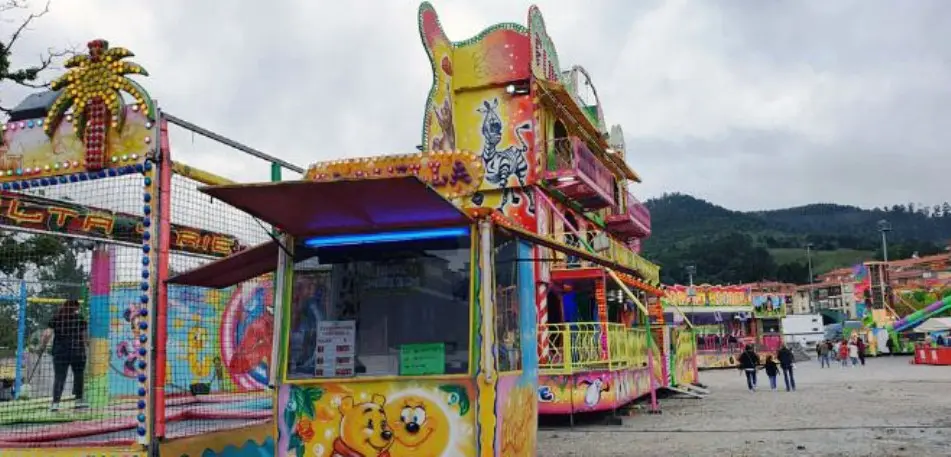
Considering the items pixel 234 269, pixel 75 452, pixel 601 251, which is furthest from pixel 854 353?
pixel 75 452

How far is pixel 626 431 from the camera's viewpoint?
1508 centimetres

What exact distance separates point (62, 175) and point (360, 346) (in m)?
4.27

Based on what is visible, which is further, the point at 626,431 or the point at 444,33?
the point at 444,33

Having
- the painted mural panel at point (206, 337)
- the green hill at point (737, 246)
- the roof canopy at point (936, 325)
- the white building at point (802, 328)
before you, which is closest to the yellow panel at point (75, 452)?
the painted mural panel at point (206, 337)

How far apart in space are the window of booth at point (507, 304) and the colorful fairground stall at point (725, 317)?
3843 cm

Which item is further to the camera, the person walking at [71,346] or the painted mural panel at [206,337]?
the person walking at [71,346]

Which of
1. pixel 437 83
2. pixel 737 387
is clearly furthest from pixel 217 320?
pixel 737 387

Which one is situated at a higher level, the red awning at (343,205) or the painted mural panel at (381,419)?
the red awning at (343,205)

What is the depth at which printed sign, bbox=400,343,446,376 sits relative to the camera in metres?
6.35

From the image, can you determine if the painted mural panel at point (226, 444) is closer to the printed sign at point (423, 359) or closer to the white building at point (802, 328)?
the printed sign at point (423, 359)

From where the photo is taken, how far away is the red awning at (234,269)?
736 centimetres

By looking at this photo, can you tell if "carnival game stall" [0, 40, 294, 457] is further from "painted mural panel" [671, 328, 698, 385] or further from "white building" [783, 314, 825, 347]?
"white building" [783, 314, 825, 347]

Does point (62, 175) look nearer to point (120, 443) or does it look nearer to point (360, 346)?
point (120, 443)

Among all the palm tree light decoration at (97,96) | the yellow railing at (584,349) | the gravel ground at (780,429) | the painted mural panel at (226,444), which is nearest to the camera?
the painted mural panel at (226,444)
